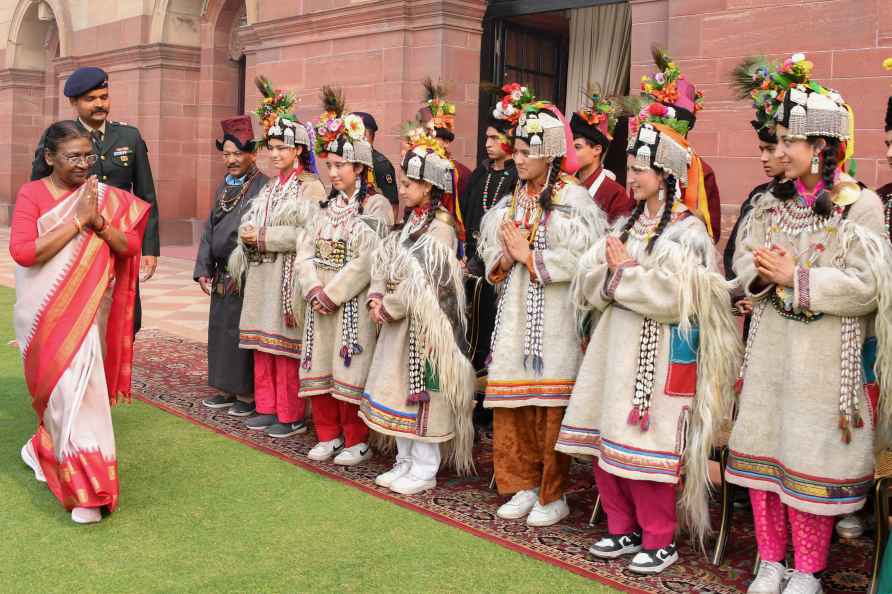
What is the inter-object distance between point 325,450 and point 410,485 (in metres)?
0.81

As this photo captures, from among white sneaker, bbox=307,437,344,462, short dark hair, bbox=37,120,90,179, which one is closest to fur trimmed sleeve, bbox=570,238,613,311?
white sneaker, bbox=307,437,344,462

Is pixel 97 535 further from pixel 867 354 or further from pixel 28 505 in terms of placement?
pixel 867 354

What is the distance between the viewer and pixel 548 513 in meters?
4.64

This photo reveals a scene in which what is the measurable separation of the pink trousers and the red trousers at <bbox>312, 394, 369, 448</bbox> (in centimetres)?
249

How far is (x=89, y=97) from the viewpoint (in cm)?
572

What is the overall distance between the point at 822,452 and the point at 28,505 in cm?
357

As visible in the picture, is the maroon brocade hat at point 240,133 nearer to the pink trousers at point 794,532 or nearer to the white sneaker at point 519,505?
the white sneaker at point 519,505

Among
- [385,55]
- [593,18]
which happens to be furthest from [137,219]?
[593,18]

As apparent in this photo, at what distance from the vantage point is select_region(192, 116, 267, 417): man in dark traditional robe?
21.4 ft

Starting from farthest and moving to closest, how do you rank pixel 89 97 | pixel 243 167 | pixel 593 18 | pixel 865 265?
pixel 593 18, pixel 243 167, pixel 89 97, pixel 865 265

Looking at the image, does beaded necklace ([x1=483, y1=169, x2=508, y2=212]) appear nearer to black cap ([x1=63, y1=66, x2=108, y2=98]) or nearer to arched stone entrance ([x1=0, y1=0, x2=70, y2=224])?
black cap ([x1=63, y1=66, x2=108, y2=98])

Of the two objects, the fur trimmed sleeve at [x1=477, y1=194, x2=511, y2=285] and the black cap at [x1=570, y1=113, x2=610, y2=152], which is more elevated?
the black cap at [x1=570, y1=113, x2=610, y2=152]

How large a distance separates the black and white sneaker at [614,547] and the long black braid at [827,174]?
1.61 metres

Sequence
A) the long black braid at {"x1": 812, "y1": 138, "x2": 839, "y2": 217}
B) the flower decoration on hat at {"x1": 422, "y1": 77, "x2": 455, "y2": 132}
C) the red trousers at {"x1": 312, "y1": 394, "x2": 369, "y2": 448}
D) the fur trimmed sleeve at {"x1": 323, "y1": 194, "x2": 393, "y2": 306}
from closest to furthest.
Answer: the long black braid at {"x1": 812, "y1": 138, "x2": 839, "y2": 217}, the fur trimmed sleeve at {"x1": 323, "y1": 194, "x2": 393, "y2": 306}, the red trousers at {"x1": 312, "y1": 394, "x2": 369, "y2": 448}, the flower decoration on hat at {"x1": 422, "y1": 77, "x2": 455, "y2": 132}
